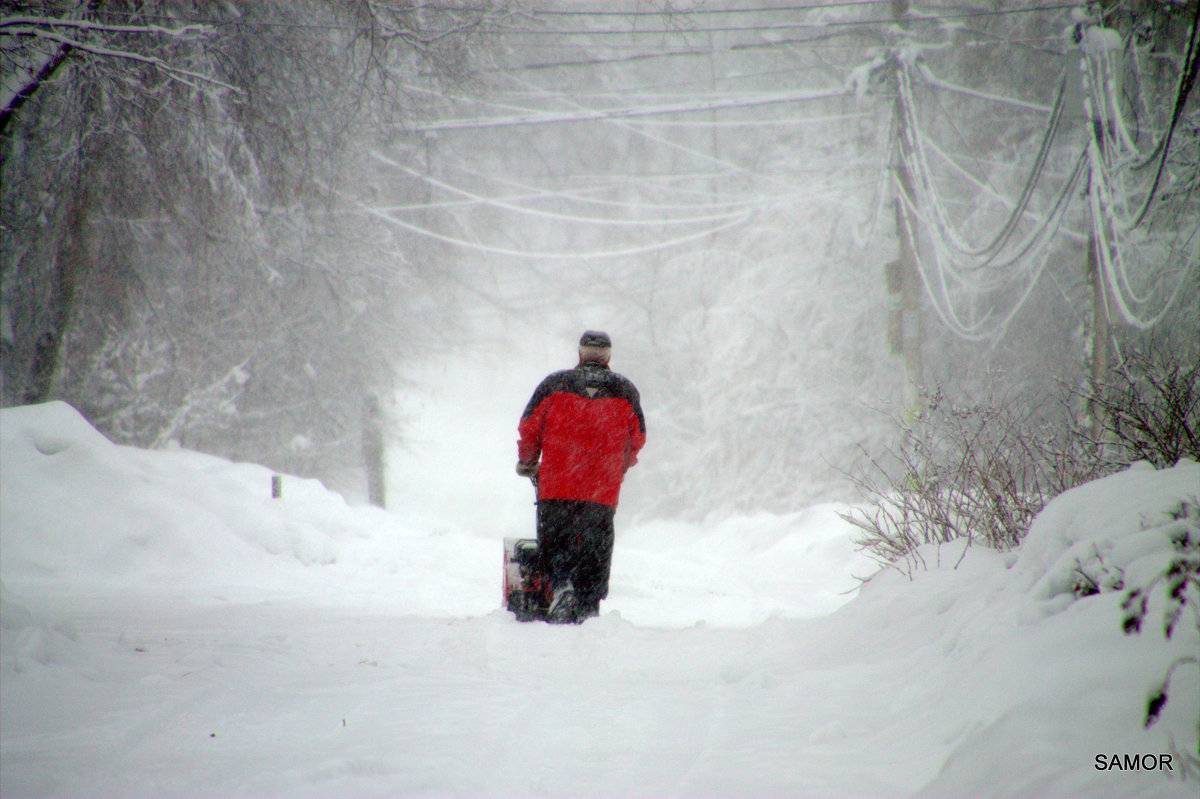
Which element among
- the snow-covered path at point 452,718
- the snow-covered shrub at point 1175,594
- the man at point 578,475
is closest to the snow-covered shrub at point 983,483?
the snow-covered path at point 452,718

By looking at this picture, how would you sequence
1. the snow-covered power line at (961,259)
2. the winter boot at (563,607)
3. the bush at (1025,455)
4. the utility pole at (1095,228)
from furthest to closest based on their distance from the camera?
the snow-covered power line at (961,259)
the utility pole at (1095,228)
the winter boot at (563,607)
the bush at (1025,455)

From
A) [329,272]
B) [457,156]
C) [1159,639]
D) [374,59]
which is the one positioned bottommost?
[1159,639]

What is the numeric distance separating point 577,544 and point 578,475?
0.42 m

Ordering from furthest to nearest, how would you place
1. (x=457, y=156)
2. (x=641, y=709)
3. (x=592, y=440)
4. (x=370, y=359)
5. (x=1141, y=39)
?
(x=457, y=156), (x=370, y=359), (x=1141, y=39), (x=592, y=440), (x=641, y=709)

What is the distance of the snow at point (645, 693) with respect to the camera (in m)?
1.92

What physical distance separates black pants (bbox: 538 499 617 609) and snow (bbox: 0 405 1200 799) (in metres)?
0.33

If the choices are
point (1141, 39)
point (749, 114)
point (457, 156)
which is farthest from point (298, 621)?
point (749, 114)

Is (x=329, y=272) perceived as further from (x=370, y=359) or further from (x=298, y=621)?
(x=298, y=621)

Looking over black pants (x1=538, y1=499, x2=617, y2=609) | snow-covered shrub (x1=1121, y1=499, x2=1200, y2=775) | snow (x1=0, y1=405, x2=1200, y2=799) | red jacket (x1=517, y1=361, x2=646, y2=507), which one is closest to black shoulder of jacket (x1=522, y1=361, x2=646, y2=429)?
red jacket (x1=517, y1=361, x2=646, y2=507)

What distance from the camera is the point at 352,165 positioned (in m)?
14.9

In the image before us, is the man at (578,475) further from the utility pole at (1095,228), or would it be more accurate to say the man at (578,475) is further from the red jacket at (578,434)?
the utility pole at (1095,228)

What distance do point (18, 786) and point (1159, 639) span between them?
2.94 metres

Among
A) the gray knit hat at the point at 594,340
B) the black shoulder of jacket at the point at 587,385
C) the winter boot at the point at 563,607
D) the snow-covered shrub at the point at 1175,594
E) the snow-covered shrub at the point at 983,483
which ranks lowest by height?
the winter boot at the point at 563,607

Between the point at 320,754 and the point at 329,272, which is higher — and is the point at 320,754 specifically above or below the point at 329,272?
below
